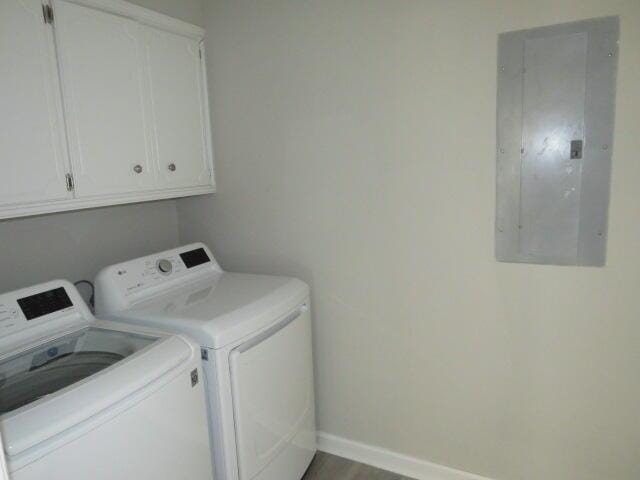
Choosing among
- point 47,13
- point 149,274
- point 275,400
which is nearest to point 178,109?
point 47,13

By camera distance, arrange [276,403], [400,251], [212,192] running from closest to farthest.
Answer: [276,403] < [400,251] < [212,192]

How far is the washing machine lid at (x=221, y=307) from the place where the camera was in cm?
158

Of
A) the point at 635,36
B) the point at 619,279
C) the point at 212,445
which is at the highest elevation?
the point at 635,36

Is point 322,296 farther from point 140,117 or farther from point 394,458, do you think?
point 140,117

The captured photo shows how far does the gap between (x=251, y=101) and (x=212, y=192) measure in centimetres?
52

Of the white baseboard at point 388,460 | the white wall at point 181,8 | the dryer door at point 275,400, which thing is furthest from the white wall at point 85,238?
the white baseboard at point 388,460

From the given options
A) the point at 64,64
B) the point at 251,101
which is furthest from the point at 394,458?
the point at 64,64

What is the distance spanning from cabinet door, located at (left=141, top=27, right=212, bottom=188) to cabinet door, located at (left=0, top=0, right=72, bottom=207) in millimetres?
461

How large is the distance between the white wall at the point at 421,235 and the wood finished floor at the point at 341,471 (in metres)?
0.13

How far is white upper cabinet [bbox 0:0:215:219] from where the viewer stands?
1.44 metres

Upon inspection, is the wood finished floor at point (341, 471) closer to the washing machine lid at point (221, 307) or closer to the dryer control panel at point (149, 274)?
the washing machine lid at point (221, 307)

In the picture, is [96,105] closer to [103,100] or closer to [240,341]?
[103,100]

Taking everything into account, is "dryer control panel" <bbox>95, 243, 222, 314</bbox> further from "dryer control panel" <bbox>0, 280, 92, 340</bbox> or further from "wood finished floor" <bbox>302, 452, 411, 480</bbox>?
"wood finished floor" <bbox>302, 452, 411, 480</bbox>

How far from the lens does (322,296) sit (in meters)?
2.22
